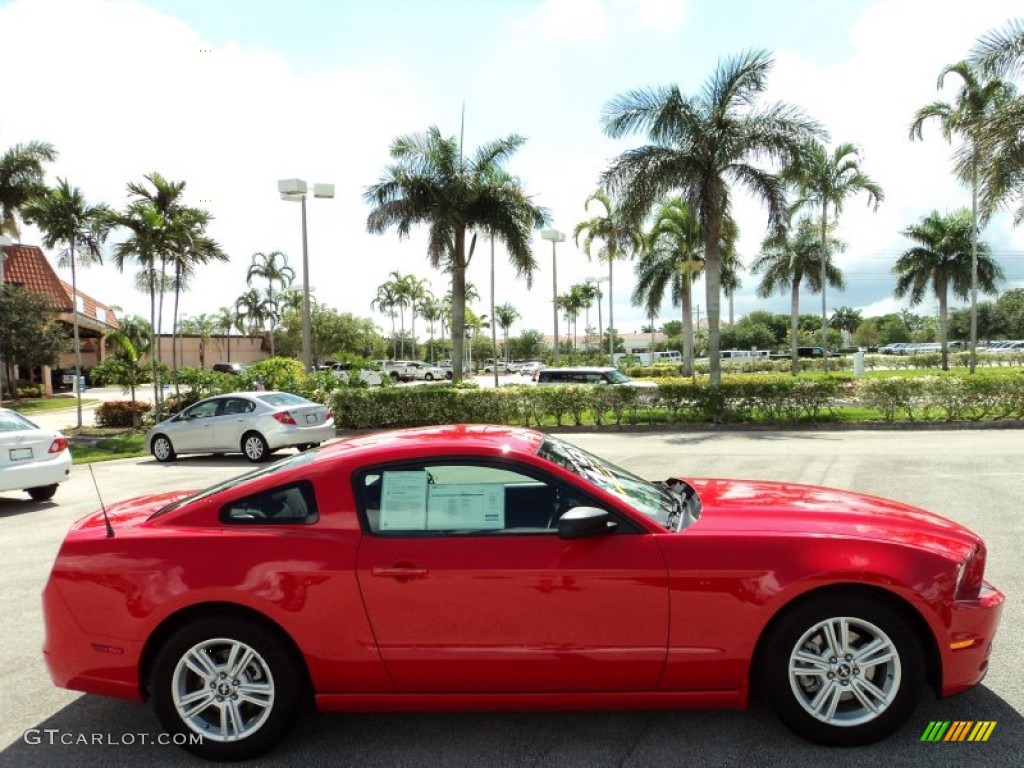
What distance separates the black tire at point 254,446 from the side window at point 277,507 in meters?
11.3

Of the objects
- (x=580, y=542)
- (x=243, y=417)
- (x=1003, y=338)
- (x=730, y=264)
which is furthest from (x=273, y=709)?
(x=1003, y=338)

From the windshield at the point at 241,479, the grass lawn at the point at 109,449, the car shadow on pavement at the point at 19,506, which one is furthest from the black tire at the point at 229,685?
the grass lawn at the point at 109,449

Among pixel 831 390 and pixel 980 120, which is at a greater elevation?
pixel 980 120

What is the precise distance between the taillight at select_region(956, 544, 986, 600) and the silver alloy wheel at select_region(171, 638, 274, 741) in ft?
9.87

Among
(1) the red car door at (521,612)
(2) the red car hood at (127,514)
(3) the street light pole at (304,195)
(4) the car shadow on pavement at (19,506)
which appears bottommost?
(4) the car shadow on pavement at (19,506)

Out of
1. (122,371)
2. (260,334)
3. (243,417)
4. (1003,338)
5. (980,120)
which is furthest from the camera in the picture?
→ (1003,338)

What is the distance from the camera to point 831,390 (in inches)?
710

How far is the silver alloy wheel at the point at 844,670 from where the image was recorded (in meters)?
3.10

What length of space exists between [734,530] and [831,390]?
1633cm

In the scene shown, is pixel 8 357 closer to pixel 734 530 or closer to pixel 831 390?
pixel 831 390

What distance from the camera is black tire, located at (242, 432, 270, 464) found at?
14195mm

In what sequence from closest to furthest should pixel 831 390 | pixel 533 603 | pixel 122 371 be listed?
pixel 533 603 → pixel 831 390 → pixel 122 371

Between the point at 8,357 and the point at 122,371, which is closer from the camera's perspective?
the point at 122,371

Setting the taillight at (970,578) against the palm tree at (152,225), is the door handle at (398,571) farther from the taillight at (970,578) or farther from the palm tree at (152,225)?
the palm tree at (152,225)
